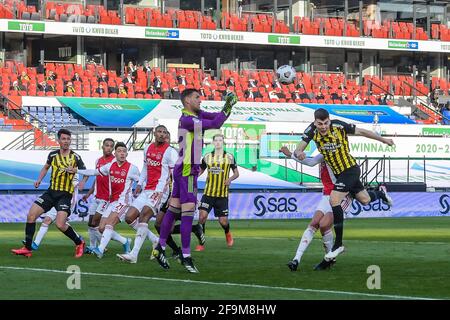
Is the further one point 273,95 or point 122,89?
point 273,95

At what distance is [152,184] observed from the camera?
56.1 ft

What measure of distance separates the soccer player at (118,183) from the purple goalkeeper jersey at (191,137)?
362 cm

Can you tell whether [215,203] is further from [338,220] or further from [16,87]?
[16,87]

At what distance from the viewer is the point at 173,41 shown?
5947 cm

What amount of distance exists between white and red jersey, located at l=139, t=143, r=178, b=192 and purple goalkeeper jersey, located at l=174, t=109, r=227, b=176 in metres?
2.28

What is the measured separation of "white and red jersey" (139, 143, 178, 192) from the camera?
16.8 metres

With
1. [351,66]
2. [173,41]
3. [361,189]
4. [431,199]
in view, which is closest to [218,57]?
[173,41]

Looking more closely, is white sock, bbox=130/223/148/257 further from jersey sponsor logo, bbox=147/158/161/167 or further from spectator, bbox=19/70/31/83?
spectator, bbox=19/70/31/83

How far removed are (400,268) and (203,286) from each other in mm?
3603

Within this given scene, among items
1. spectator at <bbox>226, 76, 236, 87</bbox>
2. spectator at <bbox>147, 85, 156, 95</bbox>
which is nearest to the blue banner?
spectator at <bbox>147, 85, 156, 95</bbox>

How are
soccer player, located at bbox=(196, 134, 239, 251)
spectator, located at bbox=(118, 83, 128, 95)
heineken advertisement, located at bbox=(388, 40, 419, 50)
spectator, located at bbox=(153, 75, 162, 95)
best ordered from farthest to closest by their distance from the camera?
heineken advertisement, located at bbox=(388, 40, 419, 50) < spectator, located at bbox=(153, 75, 162, 95) < spectator, located at bbox=(118, 83, 128, 95) < soccer player, located at bbox=(196, 134, 239, 251)

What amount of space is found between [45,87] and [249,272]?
36.1 meters

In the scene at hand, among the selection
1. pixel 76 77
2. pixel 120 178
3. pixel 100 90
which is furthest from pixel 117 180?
pixel 76 77
